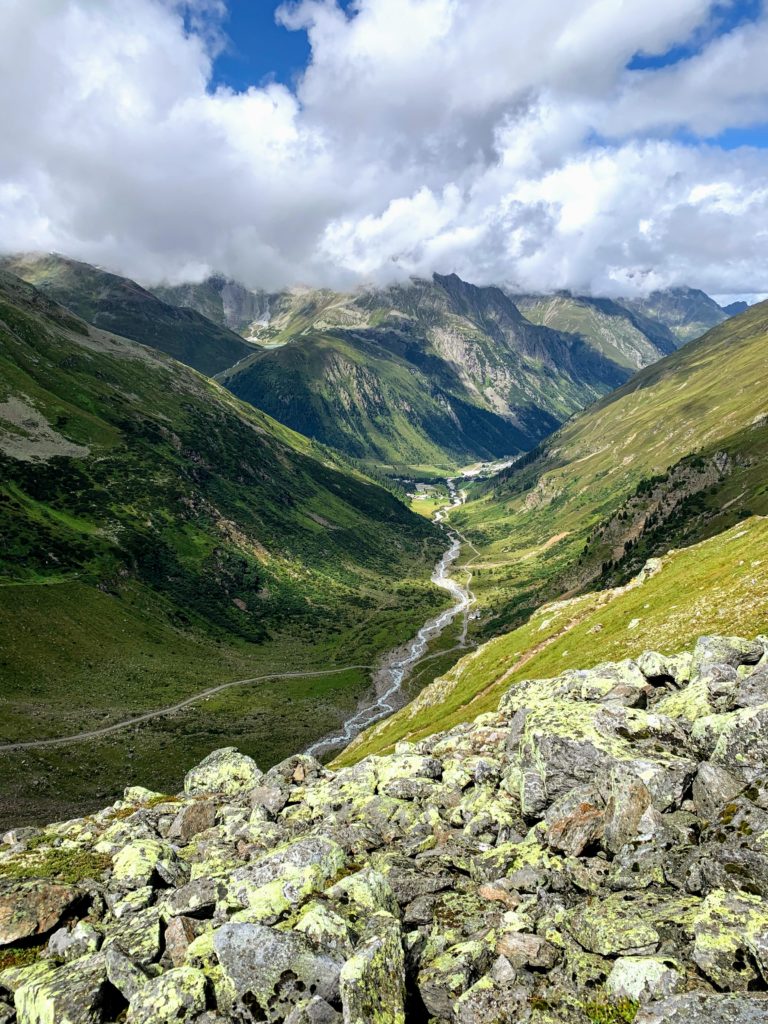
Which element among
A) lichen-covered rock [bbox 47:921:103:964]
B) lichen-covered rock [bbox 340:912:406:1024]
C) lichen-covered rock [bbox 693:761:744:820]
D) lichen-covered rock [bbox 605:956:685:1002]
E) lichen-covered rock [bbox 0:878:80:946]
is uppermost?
lichen-covered rock [bbox 0:878:80:946]

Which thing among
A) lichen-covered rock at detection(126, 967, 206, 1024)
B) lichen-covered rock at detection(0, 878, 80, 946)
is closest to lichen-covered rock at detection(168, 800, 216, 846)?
lichen-covered rock at detection(0, 878, 80, 946)

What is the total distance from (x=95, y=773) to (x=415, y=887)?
365ft

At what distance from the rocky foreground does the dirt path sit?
98.6m

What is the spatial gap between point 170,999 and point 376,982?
20.7 feet

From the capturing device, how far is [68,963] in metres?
19.8

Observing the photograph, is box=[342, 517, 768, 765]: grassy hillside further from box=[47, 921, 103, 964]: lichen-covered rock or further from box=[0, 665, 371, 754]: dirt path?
box=[0, 665, 371, 754]: dirt path

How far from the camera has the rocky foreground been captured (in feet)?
52.6

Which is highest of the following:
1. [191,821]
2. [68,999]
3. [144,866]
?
[144,866]

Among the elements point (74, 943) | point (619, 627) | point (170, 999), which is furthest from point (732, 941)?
point (619, 627)

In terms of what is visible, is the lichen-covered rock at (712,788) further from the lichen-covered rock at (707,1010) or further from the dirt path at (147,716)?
the dirt path at (147,716)

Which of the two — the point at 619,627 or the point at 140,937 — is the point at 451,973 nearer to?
the point at 140,937

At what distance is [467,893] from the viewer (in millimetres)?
22062

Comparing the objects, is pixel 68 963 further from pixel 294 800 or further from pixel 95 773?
pixel 95 773

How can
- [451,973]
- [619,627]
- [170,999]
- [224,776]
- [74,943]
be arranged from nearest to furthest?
[170,999] < [451,973] < [74,943] < [224,776] < [619,627]
